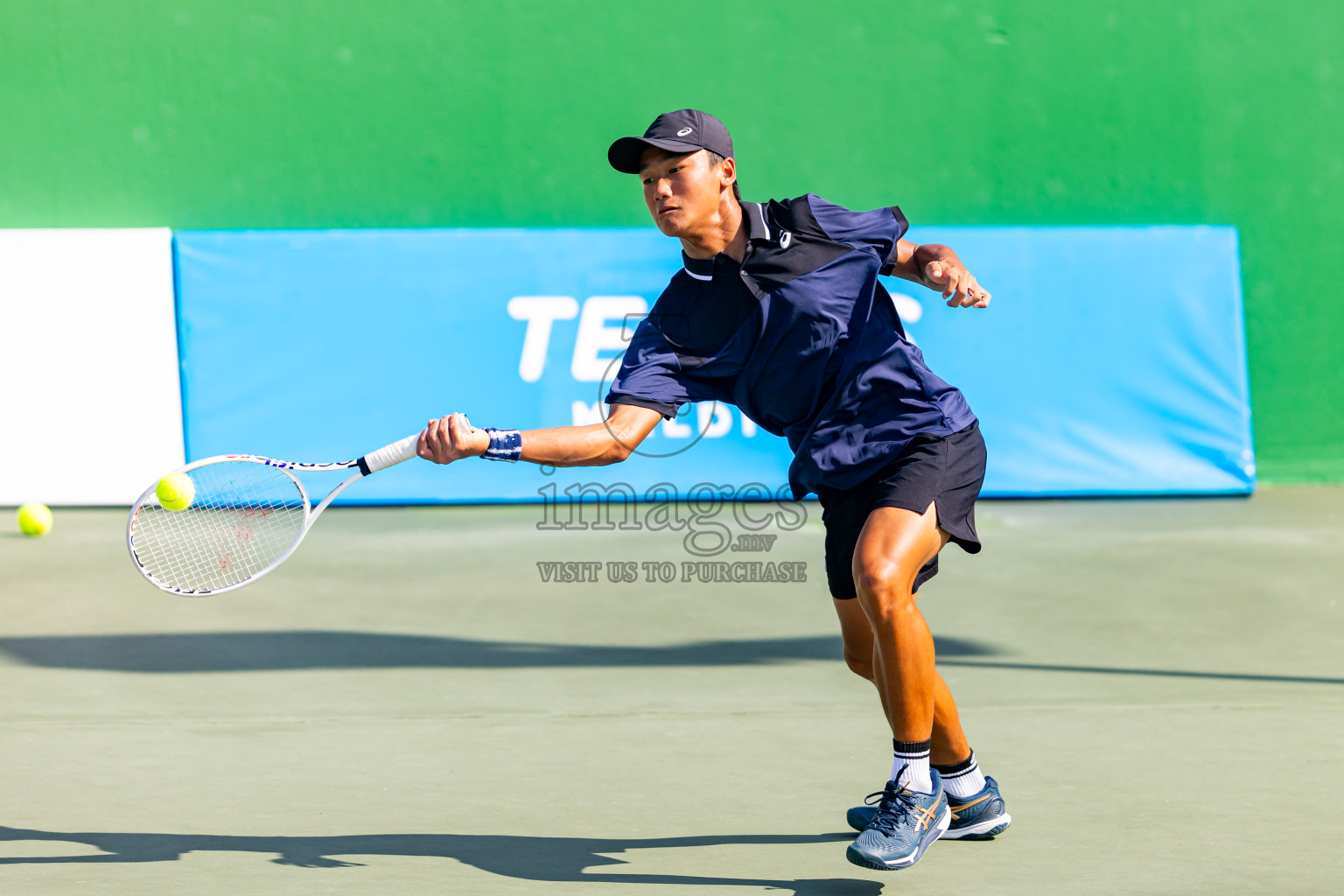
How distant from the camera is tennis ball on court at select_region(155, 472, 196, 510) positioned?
5406 mm

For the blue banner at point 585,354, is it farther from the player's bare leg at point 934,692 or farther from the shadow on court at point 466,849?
the shadow on court at point 466,849

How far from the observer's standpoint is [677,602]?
573 centimetres

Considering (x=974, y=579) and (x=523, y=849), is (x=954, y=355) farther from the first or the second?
(x=523, y=849)

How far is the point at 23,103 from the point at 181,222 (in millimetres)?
1250

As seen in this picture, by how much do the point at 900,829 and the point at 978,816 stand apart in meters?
0.33

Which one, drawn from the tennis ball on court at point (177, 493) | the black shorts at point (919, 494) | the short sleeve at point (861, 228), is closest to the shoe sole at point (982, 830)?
the black shorts at point (919, 494)

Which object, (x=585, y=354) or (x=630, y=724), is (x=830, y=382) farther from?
(x=585, y=354)

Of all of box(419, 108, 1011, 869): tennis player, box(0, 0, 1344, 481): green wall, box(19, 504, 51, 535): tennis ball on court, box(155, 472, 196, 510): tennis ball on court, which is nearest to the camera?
box(419, 108, 1011, 869): tennis player

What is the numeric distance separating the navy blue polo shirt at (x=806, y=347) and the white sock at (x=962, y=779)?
2.29ft

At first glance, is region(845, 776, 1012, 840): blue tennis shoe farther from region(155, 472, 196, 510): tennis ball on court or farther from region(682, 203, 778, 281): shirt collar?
region(155, 472, 196, 510): tennis ball on court

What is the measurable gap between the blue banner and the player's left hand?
494cm

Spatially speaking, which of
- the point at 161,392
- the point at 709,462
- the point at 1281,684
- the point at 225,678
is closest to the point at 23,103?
the point at 161,392

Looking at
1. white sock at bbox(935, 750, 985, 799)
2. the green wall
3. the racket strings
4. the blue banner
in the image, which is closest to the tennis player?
white sock at bbox(935, 750, 985, 799)

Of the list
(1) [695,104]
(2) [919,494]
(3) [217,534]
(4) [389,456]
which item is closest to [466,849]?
(4) [389,456]
